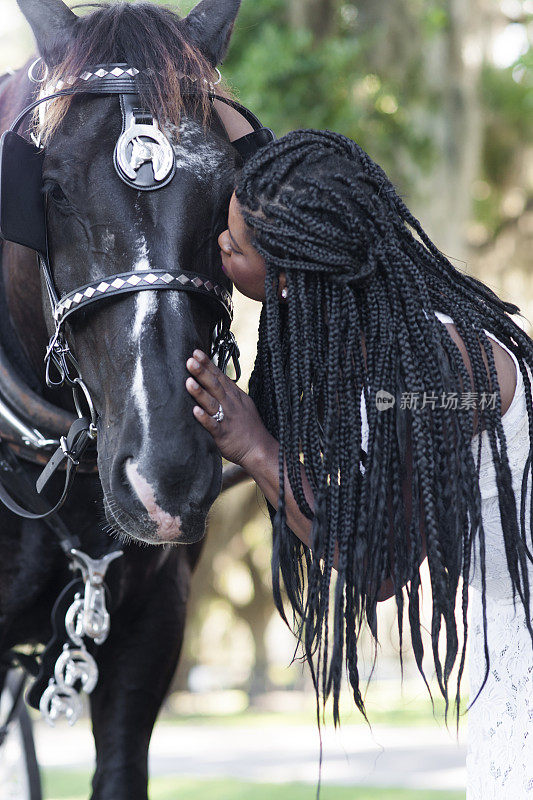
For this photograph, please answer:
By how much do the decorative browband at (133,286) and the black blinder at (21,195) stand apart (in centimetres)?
14

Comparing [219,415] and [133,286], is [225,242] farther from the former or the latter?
[219,415]

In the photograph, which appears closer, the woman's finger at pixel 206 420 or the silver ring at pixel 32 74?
the woman's finger at pixel 206 420

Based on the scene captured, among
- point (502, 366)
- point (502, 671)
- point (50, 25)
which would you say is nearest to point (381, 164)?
→ point (50, 25)

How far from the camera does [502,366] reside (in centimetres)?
173

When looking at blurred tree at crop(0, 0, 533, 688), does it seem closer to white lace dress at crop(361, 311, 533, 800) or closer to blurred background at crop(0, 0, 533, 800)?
blurred background at crop(0, 0, 533, 800)

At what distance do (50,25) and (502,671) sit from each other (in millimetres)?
1593

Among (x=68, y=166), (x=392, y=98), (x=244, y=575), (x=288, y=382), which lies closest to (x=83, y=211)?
(x=68, y=166)

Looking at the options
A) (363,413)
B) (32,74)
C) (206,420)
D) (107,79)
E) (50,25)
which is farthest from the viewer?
(32,74)

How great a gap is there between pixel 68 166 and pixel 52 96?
7.2 inches

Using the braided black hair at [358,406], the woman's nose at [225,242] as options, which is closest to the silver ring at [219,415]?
the braided black hair at [358,406]

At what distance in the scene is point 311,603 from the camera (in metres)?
1.66

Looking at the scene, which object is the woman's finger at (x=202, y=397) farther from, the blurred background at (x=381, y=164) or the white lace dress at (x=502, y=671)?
the blurred background at (x=381, y=164)

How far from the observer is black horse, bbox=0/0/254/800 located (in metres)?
1.54

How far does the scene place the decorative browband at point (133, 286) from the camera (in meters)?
1.61
